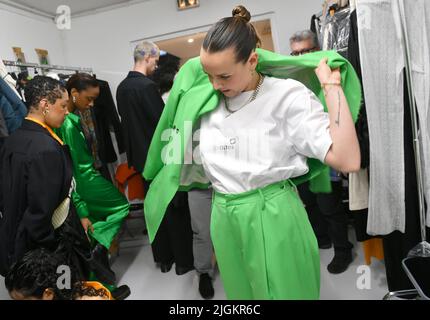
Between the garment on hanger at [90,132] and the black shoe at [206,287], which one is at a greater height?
the garment on hanger at [90,132]

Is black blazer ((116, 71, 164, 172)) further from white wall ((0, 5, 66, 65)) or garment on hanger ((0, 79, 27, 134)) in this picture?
white wall ((0, 5, 66, 65))

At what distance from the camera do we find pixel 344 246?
2117mm

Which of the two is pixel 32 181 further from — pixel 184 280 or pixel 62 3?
pixel 62 3

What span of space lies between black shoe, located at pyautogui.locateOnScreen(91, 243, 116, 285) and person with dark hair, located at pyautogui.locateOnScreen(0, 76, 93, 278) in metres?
0.37

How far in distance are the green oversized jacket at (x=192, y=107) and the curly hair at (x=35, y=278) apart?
457 mm

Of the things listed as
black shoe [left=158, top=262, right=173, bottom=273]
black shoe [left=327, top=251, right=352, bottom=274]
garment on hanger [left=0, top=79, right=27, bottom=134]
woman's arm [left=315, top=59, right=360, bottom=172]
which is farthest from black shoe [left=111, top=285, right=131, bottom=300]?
woman's arm [left=315, top=59, right=360, bottom=172]

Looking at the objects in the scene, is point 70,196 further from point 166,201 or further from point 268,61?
point 268,61

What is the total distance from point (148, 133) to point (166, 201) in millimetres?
1296

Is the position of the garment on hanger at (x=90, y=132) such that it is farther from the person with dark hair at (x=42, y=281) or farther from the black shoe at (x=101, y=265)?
the person with dark hair at (x=42, y=281)

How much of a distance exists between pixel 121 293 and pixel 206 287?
0.59 meters

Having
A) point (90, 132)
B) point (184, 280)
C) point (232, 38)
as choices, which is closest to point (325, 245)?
point (184, 280)

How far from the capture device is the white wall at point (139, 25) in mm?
3096

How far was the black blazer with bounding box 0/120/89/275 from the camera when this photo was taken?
1488 mm

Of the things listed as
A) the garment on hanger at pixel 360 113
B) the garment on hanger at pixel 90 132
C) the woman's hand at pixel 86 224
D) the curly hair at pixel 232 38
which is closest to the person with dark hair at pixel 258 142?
the curly hair at pixel 232 38
